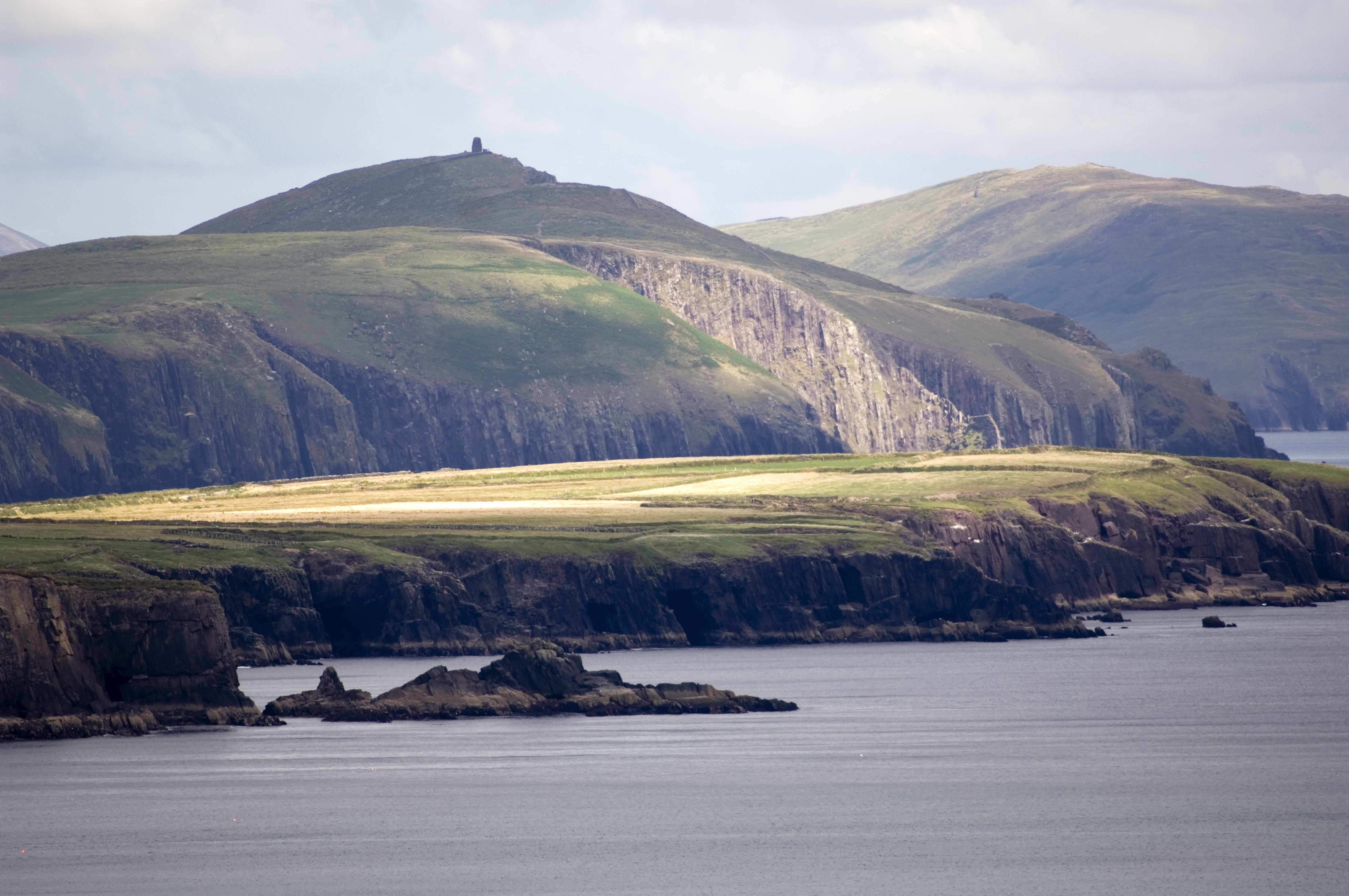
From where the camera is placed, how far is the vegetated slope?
14012 centimetres

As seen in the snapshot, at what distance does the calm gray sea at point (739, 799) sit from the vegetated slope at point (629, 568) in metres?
10.6

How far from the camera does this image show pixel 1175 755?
108m

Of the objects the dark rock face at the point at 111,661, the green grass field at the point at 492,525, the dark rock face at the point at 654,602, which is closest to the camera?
the dark rock face at the point at 111,661

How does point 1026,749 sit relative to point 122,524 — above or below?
below

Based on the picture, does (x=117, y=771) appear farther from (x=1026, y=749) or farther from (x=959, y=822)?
(x=1026, y=749)

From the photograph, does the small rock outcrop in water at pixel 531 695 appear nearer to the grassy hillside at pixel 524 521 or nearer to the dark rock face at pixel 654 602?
the grassy hillside at pixel 524 521

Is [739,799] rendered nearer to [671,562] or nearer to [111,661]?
[111,661]

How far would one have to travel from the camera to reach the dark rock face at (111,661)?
10156 centimetres

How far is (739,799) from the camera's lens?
3698 inches

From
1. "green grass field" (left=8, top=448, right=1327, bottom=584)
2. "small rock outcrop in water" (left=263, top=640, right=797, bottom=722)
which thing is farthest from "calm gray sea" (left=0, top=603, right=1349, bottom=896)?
"green grass field" (left=8, top=448, right=1327, bottom=584)

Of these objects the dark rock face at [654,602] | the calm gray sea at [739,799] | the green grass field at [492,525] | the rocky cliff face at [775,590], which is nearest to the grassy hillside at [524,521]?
the green grass field at [492,525]

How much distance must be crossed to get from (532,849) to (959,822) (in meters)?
18.6

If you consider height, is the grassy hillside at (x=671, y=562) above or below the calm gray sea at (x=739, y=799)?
above

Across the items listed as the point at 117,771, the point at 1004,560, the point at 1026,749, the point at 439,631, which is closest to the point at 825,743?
the point at 1026,749
